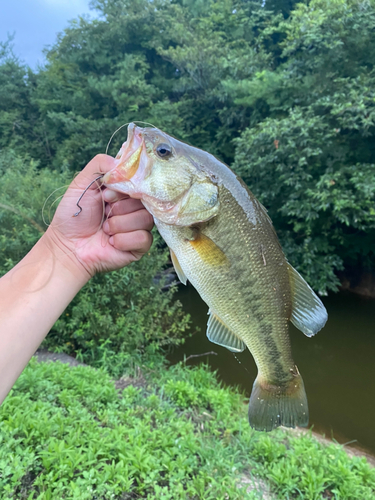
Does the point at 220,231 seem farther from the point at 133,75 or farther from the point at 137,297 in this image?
the point at 133,75

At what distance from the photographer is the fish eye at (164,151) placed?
1332mm

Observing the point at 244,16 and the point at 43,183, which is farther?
the point at 244,16

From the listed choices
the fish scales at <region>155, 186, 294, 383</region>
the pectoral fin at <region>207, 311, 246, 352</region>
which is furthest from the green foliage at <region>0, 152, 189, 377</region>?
the fish scales at <region>155, 186, 294, 383</region>

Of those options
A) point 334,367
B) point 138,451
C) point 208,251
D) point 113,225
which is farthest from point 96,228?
point 334,367

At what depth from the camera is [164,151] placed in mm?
1339

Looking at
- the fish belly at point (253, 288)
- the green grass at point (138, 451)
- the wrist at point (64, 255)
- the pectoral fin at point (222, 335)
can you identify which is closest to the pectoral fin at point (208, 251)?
the fish belly at point (253, 288)

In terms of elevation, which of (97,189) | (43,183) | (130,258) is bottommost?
(130,258)

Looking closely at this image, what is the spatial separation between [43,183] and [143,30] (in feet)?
35.6

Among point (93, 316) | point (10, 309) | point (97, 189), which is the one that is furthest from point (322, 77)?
point (10, 309)

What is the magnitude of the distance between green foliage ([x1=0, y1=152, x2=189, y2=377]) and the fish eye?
3321 mm

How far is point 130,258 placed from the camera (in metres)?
1.68

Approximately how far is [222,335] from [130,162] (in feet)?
2.84

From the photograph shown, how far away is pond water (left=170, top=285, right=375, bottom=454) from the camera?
4.43 metres

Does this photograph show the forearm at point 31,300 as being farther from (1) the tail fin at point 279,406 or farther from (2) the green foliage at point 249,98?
(2) the green foliage at point 249,98
